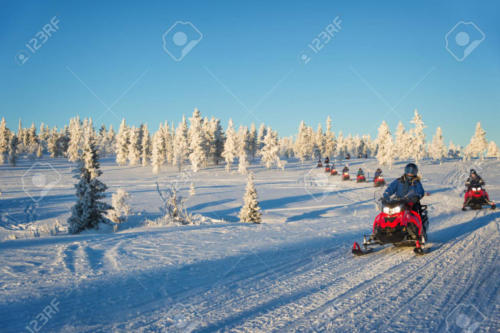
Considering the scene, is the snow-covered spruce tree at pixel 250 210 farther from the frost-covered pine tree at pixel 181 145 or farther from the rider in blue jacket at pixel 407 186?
the frost-covered pine tree at pixel 181 145

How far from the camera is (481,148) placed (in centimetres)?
7712

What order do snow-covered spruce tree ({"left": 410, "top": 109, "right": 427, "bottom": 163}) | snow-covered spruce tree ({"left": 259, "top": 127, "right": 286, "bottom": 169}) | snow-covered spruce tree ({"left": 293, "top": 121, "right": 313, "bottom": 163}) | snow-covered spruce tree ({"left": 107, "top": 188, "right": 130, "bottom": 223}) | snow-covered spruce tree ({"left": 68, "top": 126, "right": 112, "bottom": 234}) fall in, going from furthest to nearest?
snow-covered spruce tree ({"left": 293, "top": 121, "right": 313, "bottom": 163}) < snow-covered spruce tree ({"left": 259, "top": 127, "right": 286, "bottom": 169}) < snow-covered spruce tree ({"left": 410, "top": 109, "right": 427, "bottom": 163}) < snow-covered spruce tree ({"left": 107, "top": 188, "right": 130, "bottom": 223}) < snow-covered spruce tree ({"left": 68, "top": 126, "right": 112, "bottom": 234})

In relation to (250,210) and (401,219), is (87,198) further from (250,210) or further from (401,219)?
(401,219)

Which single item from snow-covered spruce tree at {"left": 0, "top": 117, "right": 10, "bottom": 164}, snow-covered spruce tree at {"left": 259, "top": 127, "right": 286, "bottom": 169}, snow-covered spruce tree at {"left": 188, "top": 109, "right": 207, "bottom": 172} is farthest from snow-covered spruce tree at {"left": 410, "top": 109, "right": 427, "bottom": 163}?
snow-covered spruce tree at {"left": 0, "top": 117, "right": 10, "bottom": 164}

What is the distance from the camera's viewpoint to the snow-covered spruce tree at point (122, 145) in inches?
3091

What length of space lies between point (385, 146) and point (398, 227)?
65.0 meters

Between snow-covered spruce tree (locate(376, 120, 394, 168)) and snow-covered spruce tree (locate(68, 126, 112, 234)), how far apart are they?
2320 inches

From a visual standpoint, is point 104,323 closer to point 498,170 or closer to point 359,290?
point 359,290

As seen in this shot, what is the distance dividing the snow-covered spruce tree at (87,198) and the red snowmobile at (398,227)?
49.6 ft

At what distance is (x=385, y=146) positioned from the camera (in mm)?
66312

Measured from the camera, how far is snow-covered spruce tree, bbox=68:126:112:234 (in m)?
16.9

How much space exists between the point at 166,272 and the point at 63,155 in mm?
107430

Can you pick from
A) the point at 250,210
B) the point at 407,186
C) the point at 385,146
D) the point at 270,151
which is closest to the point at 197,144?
the point at 270,151

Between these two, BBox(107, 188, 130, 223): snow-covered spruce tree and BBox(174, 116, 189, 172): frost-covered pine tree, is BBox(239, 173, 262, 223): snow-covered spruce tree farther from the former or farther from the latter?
BBox(174, 116, 189, 172): frost-covered pine tree
